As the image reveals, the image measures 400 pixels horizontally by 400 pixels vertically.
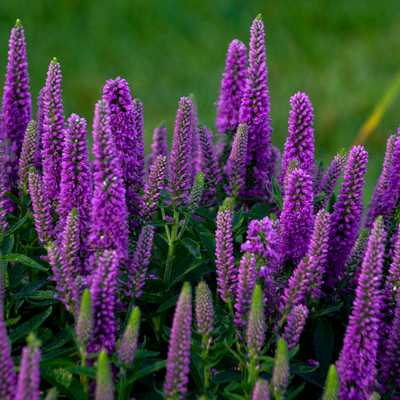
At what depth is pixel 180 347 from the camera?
2738 millimetres

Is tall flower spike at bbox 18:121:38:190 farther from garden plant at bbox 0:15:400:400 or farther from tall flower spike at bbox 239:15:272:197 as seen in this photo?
tall flower spike at bbox 239:15:272:197

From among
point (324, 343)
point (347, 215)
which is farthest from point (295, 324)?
point (347, 215)

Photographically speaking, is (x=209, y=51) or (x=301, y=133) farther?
(x=209, y=51)

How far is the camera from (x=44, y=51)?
42.7ft

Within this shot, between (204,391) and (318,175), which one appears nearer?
(204,391)

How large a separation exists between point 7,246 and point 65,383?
1180mm

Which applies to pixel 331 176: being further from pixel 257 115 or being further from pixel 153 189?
pixel 153 189

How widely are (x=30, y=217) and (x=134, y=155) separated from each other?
1.07 metres

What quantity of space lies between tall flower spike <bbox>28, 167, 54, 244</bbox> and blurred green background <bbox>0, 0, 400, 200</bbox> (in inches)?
287

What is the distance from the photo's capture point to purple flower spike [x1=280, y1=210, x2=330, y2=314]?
3260 mm

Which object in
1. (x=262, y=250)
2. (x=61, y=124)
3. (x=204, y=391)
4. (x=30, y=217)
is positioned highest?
(x=61, y=124)

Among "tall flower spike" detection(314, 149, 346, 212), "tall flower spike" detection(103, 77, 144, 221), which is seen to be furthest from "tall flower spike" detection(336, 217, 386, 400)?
"tall flower spike" detection(103, 77, 144, 221)

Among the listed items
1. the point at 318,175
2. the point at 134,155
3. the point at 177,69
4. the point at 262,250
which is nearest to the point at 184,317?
the point at 262,250

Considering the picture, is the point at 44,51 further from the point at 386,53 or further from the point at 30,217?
the point at 30,217
